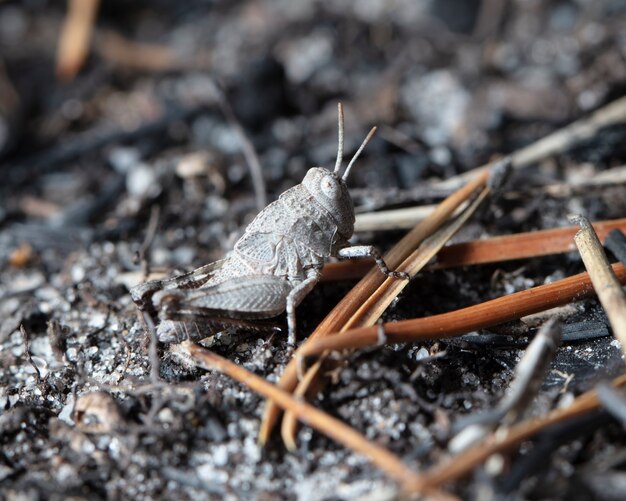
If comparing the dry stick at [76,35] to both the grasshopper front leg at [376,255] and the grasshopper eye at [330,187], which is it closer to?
the grasshopper eye at [330,187]

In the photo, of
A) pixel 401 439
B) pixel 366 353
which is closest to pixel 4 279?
pixel 366 353

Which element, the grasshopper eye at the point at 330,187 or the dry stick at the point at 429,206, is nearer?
the grasshopper eye at the point at 330,187

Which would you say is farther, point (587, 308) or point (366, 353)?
point (587, 308)

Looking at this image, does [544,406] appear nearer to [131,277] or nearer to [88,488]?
[88,488]

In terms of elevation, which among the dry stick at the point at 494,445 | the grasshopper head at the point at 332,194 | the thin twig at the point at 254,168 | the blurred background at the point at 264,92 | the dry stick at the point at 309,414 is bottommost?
the dry stick at the point at 494,445

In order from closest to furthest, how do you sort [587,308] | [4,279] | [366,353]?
[366,353], [587,308], [4,279]

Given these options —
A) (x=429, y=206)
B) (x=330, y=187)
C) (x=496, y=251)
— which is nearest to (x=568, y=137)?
(x=429, y=206)

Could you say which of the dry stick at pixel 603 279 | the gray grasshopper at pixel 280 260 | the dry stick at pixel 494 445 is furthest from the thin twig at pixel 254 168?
the dry stick at pixel 494 445

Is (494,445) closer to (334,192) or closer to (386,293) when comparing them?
(386,293)
